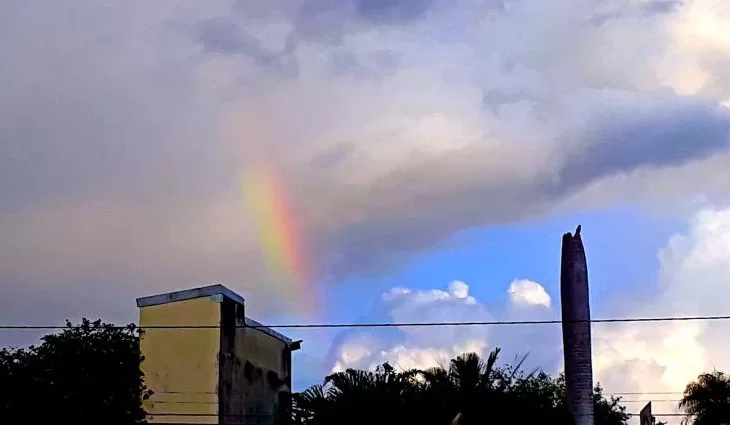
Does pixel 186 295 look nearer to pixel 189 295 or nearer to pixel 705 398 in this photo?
pixel 189 295

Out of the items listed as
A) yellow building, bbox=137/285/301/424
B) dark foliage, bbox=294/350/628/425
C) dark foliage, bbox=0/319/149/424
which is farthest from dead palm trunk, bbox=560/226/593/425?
dark foliage, bbox=0/319/149/424

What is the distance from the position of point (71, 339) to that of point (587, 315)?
63.3 ft

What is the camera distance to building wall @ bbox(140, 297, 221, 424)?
40.8 meters

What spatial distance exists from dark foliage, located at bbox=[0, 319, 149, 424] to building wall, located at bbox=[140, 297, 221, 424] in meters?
0.78

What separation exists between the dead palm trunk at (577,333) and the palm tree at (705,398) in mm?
13540

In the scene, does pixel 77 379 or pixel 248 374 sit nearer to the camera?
pixel 77 379

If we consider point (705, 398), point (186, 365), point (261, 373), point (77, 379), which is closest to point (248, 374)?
point (261, 373)

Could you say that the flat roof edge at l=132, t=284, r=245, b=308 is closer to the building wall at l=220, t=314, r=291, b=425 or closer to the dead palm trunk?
the building wall at l=220, t=314, r=291, b=425

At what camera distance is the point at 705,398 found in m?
55.6

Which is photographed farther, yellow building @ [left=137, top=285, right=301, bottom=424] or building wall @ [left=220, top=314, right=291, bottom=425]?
building wall @ [left=220, top=314, right=291, bottom=425]

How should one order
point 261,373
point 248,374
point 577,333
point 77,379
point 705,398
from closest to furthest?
1. point 77,379
2. point 577,333
3. point 248,374
4. point 261,373
5. point 705,398

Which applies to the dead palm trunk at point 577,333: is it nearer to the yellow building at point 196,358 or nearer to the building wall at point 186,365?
the yellow building at point 196,358

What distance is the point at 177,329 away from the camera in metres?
41.6

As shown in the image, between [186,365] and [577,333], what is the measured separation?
14846mm
